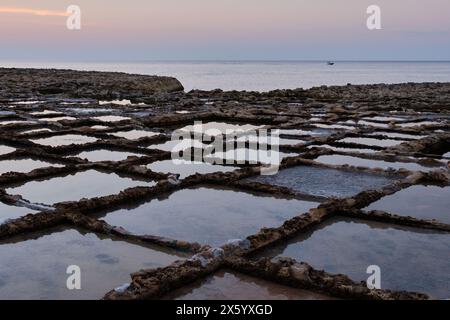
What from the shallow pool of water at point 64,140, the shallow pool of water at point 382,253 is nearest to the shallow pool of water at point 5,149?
the shallow pool of water at point 64,140

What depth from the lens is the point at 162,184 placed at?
15.5ft

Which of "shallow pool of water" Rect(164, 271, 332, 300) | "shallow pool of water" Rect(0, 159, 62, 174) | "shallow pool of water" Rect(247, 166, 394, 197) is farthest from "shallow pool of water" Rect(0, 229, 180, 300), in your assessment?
"shallow pool of water" Rect(0, 159, 62, 174)

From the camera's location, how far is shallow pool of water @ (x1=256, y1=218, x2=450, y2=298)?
9.55 feet

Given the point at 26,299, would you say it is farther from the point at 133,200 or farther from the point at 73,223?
the point at 133,200

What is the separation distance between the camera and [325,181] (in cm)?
506

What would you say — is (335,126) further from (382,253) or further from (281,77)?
(281,77)

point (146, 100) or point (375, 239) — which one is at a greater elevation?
point (146, 100)

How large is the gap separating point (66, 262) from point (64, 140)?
4.75 m

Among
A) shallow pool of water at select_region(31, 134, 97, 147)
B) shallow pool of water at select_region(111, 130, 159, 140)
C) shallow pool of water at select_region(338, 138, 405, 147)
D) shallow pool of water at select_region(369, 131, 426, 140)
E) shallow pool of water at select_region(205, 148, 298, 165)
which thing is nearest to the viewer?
shallow pool of water at select_region(205, 148, 298, 165)

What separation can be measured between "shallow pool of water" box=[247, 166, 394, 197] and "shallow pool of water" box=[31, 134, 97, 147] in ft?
10.3

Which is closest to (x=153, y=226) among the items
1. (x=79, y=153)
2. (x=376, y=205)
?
(x=376, y=205)

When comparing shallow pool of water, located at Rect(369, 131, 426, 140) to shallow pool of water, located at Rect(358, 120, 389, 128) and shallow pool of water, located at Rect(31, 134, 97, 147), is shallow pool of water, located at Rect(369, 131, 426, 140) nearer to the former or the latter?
shallow pool of water, located at Rect(358, 120, 389, 128)
